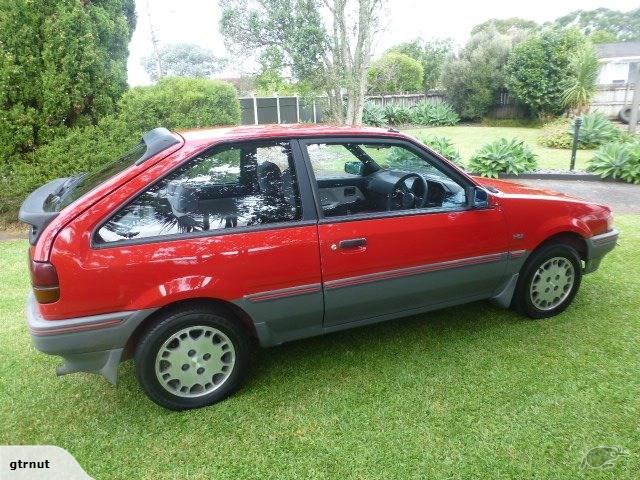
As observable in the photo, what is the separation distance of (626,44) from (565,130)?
975 inches

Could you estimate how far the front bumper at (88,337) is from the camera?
2416 mm

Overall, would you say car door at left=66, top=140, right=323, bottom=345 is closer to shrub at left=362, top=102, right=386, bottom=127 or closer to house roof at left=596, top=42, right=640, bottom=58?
shrub at left=362, top=102, right=386, bottom=127

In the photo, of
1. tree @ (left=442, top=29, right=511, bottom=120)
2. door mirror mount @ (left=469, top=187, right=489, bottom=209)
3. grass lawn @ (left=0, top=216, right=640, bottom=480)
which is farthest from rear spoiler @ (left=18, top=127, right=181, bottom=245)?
tree @ (left=442, top=29, right=511, bottom=120)

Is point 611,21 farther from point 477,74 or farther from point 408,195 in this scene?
point 408,195

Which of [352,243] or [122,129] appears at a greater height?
[122,129]

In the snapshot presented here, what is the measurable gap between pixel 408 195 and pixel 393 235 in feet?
1.31

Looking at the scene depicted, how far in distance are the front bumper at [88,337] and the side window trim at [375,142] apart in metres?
1.19

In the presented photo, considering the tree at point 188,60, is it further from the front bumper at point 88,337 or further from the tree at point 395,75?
the front bumper at point 88,337

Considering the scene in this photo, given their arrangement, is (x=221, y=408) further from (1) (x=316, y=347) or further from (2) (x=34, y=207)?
(2) (x=34, y=207)

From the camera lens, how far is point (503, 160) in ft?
30.2

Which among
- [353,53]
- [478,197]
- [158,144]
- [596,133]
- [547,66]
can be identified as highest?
[353,53]

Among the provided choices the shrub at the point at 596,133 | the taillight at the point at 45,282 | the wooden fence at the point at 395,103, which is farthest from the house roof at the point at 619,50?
the taillight at the point at 45,282

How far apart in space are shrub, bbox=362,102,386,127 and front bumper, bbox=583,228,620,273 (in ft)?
54.0

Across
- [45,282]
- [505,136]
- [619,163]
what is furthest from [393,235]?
[505,136]
